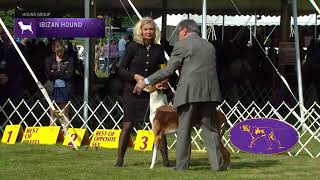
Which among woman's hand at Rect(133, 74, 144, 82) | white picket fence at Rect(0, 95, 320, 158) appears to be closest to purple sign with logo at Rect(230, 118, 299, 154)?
white picket fence at Rect(0, 95, 320, 158)

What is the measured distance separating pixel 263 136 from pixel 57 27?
3211 millimetres

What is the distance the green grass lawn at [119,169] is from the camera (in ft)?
25.2

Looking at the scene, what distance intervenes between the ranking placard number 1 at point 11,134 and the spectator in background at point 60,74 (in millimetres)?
731

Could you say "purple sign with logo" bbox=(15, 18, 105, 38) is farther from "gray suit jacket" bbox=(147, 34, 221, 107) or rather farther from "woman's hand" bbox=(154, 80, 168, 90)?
"gray suit jacket" bbox=(147, 34, 221, 107)

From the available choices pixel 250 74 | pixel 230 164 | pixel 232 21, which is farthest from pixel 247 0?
pixel 230 164

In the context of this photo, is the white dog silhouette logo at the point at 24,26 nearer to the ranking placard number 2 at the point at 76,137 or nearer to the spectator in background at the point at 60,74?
the spectator in background at the point at 60,74

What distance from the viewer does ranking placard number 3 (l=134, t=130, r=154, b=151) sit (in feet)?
32.7

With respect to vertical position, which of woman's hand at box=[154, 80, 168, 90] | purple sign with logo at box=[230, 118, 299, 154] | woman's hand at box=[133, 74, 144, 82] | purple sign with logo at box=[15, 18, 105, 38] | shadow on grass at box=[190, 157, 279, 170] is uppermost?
purple sign with logo at box=[15, 18, 105, 38]

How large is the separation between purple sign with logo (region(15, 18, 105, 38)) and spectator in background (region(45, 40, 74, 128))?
508mm

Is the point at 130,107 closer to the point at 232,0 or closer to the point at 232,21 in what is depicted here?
the point at 232,0

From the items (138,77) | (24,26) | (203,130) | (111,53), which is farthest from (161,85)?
(111,53)

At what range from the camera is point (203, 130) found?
7848 millimetres

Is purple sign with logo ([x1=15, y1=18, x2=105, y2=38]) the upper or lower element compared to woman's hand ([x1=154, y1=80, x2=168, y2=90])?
upper

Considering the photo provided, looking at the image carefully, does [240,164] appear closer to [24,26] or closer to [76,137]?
[76,137]
